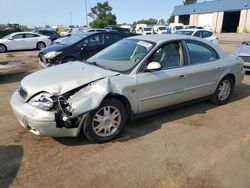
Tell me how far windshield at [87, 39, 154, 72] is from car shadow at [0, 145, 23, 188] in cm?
191

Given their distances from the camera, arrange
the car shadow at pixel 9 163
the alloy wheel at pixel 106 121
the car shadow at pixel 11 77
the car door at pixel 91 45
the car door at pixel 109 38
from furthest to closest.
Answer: the car door at pixel 109 38 < the car door at pixel 91 45 < the car shadow at pixel 11 77 < the alloy wheel at pixel 106 121 < the car shadow at pixel 9 163

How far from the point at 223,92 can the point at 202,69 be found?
1.03m

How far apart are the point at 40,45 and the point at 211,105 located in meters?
16.4

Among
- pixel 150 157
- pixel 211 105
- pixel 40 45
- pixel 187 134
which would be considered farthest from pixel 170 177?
pixel 40 45

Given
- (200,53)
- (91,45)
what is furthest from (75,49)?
(200,53)

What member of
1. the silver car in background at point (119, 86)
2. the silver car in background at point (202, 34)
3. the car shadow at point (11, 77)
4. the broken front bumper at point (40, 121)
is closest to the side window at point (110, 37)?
the car shadow at point (11, 77)

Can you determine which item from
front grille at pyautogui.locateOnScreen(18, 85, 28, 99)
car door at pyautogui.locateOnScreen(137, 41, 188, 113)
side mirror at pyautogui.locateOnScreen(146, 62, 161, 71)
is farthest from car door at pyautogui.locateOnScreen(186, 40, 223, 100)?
front grille at pyautogui.locateOnScreen(18, 85, 28, 99)

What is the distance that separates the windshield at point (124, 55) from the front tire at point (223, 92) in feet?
6.53

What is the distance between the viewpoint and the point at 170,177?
10.7ft

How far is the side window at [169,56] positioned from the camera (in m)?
4.66

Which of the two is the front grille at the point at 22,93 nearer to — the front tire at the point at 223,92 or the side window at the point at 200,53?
the side window at the point at 200,53

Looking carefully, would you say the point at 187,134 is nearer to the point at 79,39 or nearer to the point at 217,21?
the point at 79,39

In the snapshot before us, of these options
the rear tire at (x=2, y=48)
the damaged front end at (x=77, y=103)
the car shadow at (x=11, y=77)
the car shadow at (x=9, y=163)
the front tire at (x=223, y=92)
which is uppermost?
the damaged front end at (x=77, y=103)

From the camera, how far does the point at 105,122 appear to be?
4035 mm
